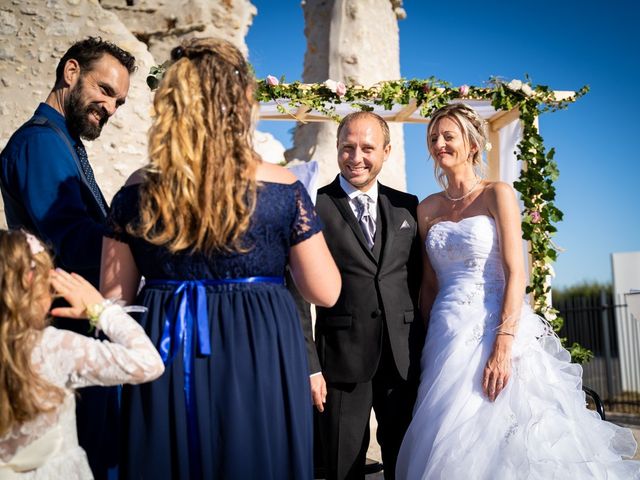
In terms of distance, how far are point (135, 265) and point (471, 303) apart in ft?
5.86

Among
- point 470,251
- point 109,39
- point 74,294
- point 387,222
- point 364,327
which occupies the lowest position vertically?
point 364,327

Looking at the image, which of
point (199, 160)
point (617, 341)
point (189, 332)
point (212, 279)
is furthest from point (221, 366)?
point (617, 341)

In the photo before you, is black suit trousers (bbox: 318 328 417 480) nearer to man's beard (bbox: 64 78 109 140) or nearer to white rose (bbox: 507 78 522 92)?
man's beard (bbox: 64 78 109 140)

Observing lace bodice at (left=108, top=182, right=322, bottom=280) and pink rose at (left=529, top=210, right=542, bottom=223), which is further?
pink rose at (left=529, top=210, right=542, bottom=223)

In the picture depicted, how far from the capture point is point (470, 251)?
10.4 ft

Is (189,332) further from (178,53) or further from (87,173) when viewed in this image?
(87,173)

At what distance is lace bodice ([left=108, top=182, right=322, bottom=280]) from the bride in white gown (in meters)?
1.37

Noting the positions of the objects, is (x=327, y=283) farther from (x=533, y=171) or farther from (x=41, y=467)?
(x=533, y=171)

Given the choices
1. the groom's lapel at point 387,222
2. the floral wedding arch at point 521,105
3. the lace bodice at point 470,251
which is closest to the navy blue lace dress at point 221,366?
the groom's lapel at point 387,222

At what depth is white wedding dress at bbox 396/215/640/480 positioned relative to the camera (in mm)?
2717

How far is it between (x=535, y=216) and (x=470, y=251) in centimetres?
187

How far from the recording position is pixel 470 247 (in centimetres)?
315

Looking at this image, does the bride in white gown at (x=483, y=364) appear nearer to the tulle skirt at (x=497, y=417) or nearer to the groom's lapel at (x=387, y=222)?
the tulle skirt at (x=497, y=417)

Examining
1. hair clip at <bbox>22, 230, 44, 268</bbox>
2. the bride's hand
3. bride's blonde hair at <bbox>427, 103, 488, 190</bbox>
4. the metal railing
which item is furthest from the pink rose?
the metal railing
